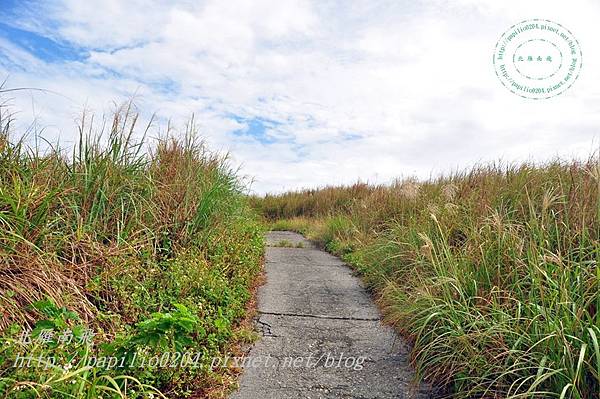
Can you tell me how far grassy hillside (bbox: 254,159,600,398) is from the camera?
250cm

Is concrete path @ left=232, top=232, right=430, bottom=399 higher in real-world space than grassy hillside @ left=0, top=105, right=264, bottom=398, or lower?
lower

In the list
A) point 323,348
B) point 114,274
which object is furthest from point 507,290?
point 114,274

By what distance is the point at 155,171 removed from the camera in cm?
520

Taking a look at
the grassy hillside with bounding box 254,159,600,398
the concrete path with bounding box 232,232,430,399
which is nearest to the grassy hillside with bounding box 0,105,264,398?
the concrete path with bounding box 232,232,430,399

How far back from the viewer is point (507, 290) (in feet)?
10.9

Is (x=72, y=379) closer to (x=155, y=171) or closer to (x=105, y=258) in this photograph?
(x=105, y=258)

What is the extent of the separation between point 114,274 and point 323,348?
5.83 feet

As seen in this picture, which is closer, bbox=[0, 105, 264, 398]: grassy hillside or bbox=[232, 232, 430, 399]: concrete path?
bbox=[0, 105, 264, 398]: grassy hillside

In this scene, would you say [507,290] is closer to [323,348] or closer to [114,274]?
[323,348]

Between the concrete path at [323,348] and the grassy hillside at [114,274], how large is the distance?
0.29 meters

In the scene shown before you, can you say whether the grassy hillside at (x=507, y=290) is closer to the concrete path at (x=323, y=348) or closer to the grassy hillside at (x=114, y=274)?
the concrete path at (x=323, y=348)

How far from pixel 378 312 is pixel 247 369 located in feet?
5.95

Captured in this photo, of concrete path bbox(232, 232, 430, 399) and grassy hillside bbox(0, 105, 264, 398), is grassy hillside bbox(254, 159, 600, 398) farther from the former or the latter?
grassy hillside bbox(0, 105, 264, 398)

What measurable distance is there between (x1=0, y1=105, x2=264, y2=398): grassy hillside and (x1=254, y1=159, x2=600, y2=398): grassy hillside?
1520 mm
